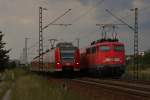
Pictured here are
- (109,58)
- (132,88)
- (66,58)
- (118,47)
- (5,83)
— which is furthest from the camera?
(5,83)

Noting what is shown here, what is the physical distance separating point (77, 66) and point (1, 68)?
3754 centimetres

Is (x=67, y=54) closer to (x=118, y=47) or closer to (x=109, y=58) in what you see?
(x=109, y=58)

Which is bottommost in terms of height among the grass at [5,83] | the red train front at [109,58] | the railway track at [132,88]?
the grass at [5,83]

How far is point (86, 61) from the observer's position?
191 ft

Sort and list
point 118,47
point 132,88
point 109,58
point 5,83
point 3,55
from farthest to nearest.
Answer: point 3,55 < point 5,83 < point 118,47 < point 109,58 < point 132,88

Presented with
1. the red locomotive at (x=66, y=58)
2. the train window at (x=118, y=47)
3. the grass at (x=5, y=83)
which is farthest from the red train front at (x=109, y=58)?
the grass at (x=5, y=83)

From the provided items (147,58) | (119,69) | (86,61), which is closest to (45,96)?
(119,69)

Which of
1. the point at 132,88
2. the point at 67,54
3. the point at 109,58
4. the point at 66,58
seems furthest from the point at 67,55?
the point at 132,88

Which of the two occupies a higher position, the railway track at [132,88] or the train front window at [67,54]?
the train front window at [67,54]

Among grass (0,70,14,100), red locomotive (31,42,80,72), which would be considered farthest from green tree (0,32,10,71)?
red locomotive (31,42,80,72)

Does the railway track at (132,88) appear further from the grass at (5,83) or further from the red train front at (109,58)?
the red train front at (109,58)

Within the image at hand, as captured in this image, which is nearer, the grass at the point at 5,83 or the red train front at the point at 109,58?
the grass at the point at 5,83

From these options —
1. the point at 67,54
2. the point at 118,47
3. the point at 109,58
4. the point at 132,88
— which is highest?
the point at 118,47

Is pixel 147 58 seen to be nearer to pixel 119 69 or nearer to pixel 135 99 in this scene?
pixel 119 69
